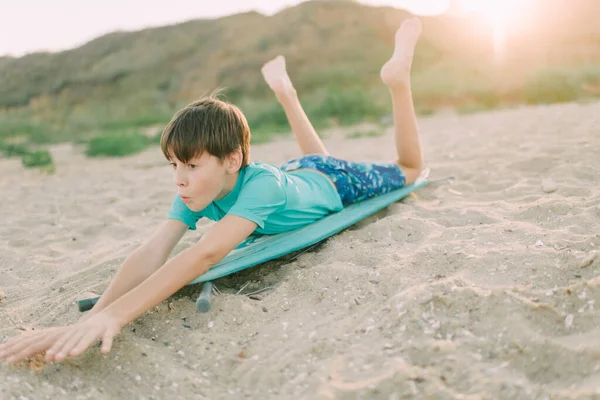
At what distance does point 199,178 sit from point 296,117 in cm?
145

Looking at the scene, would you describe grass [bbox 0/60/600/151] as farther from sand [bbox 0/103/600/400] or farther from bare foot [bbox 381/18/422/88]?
sand [bbox 0/103/600/400]

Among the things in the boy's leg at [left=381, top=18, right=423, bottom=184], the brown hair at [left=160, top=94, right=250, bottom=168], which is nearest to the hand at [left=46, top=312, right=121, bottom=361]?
the brown hair at [left=160, top=94, right=250, bottom=168]

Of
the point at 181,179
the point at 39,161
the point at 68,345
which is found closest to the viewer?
the point at 68,345

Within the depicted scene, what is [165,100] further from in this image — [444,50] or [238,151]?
[238,151]

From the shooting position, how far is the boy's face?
219 cm

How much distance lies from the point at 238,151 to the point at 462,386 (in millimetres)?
1296

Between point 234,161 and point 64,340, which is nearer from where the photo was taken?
point 64,340

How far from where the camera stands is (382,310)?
1.83 m

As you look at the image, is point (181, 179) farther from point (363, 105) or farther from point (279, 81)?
point (363, 105)

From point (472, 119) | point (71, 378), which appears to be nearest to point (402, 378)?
point (71, 378)

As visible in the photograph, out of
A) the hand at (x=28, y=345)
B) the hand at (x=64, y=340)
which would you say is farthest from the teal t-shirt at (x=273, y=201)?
the hand at (x=28, y=345)

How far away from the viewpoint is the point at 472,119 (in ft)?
22.6

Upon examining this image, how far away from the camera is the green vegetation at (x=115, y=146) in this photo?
6.81 meters

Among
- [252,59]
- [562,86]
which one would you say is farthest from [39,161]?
[252,59]
